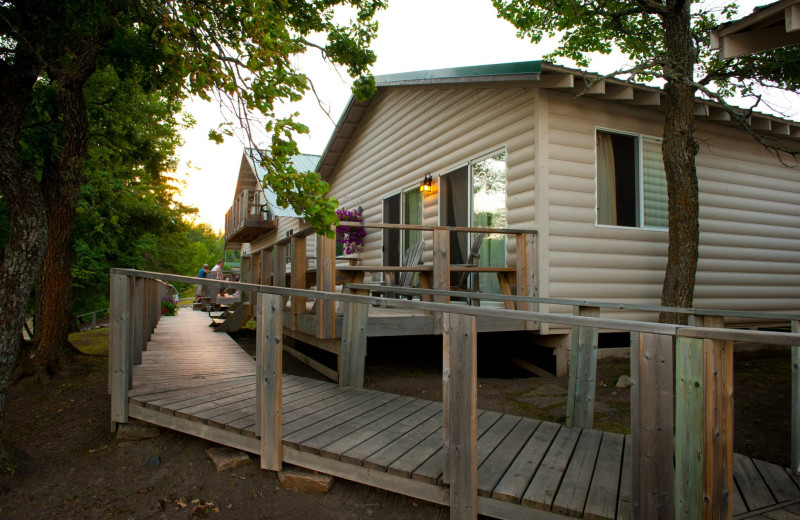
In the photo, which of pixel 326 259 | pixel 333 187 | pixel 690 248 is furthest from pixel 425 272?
pixel 333 187

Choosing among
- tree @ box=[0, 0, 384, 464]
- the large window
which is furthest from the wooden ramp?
the large window

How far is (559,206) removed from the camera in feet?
19.7

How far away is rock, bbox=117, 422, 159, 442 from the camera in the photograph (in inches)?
149

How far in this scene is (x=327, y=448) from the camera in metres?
3.01

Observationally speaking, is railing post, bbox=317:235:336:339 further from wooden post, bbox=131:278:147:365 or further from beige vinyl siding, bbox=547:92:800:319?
beige vinyl siding, bbox=547:92:800:319

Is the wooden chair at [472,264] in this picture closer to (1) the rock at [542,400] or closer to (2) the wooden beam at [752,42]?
(1) the rock at [542,400]

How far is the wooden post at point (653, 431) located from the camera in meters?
2.04

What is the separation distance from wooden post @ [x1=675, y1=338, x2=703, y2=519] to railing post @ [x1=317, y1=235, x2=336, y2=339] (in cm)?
360

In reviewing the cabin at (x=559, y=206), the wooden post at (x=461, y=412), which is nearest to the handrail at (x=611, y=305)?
the cabin at (x=559, y=206)

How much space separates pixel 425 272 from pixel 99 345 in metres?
5.88

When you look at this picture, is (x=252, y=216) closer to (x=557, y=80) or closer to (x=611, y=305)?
(x=557, y=80)

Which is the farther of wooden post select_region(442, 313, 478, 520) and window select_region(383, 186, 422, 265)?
window select_region(383, 186, 422, 265)

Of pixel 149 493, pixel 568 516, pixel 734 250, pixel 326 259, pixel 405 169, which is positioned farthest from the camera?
pixel 405 169

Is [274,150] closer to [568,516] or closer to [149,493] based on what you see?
[149,493]
